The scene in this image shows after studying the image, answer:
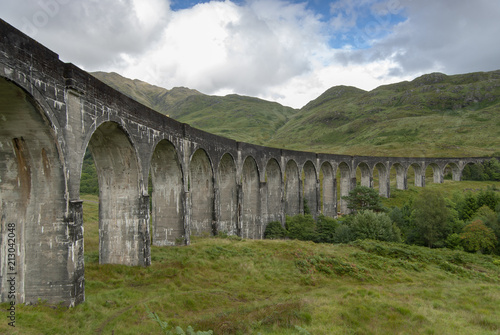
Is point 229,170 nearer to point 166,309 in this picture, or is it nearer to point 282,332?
point 166,309

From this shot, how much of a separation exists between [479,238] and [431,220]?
4698 mm

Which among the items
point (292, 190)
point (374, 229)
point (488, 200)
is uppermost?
point (292, 190)

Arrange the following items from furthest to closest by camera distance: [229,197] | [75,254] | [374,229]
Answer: [374,229], [229,197], [75,254]

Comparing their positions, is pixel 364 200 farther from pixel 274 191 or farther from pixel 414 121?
pixel 414 121

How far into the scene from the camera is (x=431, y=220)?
107ft

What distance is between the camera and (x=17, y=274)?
426 inches

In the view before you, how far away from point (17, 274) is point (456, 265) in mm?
28161

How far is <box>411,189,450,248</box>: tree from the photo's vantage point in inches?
1275

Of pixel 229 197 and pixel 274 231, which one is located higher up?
pixel 229 197

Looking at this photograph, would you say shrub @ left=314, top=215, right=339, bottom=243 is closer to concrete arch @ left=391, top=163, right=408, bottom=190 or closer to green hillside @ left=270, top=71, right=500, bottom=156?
concrete arch @ left=391, top=163, right=408, bottom=190

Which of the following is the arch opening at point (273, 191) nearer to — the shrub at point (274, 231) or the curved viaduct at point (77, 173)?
the shrub at point (274, 231)

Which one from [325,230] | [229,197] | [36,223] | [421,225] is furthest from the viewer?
[325,230]

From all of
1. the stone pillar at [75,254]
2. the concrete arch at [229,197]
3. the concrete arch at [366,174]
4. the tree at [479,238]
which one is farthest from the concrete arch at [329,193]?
the stone pillar at [75,254]

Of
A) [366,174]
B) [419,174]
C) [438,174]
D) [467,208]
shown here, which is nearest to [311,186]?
[366,174]
